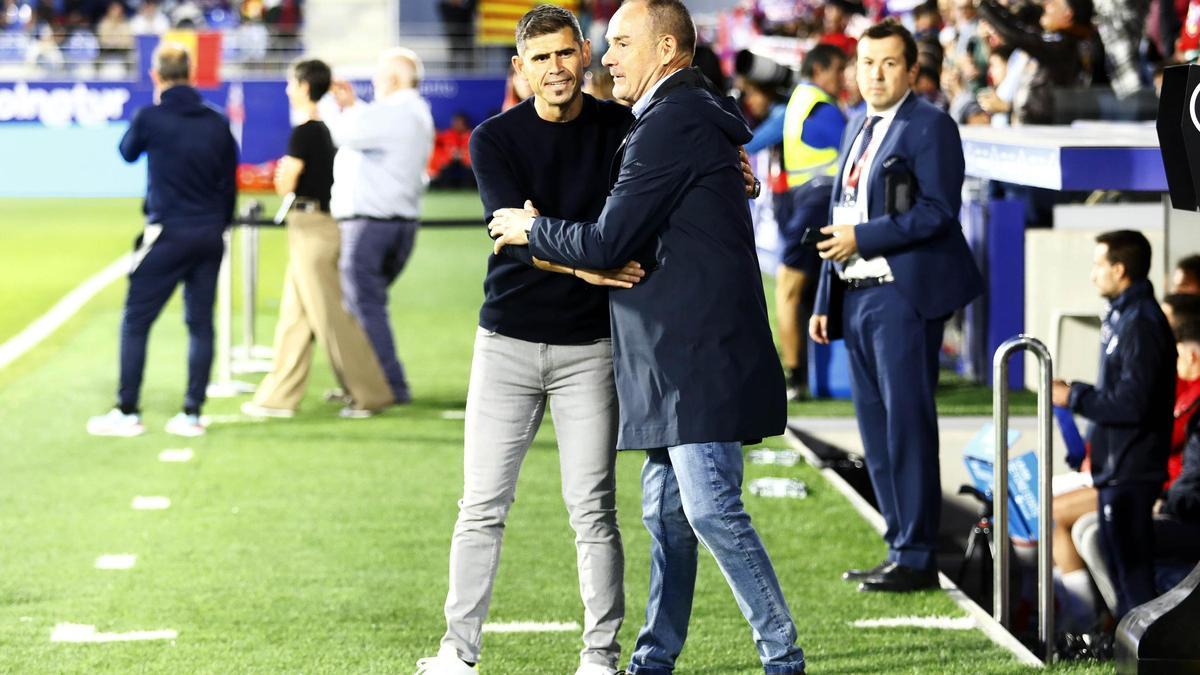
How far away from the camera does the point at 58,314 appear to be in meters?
15.3

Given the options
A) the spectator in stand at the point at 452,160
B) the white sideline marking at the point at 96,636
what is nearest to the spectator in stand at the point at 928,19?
the white sideline marking at the point at 96,636

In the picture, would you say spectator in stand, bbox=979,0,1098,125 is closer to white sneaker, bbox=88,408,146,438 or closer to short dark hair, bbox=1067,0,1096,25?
short dark hair, bbox=1067,0,1096,25

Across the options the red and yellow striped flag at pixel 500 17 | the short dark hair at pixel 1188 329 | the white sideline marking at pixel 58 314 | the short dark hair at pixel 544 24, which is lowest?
the white sideline marking at pixel 58 314

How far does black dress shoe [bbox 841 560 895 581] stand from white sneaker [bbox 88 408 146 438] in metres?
4.60

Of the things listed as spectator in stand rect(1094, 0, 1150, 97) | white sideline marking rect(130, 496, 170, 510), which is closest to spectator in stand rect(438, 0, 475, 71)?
spectator in stand rect(1094, 0, 1150, 97)

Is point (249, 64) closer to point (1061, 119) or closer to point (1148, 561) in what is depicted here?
point (1061, 119)

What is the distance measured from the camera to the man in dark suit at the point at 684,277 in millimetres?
4383

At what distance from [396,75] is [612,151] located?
6045mm

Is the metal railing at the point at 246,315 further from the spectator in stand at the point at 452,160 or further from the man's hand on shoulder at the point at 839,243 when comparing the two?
the spectator in stand at the point at 452,160

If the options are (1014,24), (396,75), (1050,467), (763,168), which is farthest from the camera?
(763,168)

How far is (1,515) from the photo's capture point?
303 inches

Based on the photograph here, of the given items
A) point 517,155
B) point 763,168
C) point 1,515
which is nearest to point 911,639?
point 517,155

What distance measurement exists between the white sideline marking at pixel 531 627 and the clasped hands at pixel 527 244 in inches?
62.7

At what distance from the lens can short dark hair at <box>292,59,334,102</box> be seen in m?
9.74
